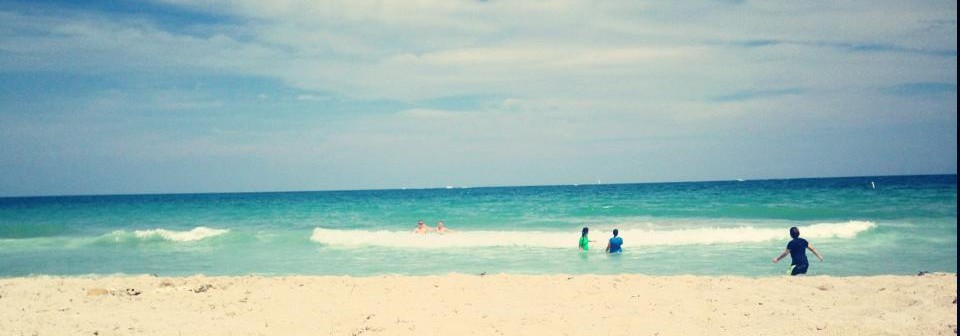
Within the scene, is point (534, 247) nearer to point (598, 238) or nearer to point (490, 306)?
point (598, 238)

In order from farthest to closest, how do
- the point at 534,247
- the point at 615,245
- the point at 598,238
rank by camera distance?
the point at 598,238 → the point at 534,247 → the point at 615,245

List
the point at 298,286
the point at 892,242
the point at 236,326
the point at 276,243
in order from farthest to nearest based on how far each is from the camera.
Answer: the point at 276,243 < the point at 892,242 < the point at 298,286 < the point at 236,326

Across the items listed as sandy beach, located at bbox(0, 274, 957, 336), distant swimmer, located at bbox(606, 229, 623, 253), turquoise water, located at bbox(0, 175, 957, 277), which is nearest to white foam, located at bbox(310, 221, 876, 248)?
turquoise water, located at bbox(0, 175, 957, 277)

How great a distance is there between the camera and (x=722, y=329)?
22.0ft

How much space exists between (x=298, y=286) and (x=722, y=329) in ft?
21.1

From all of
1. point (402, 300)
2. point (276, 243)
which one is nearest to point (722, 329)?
point (402, 300)

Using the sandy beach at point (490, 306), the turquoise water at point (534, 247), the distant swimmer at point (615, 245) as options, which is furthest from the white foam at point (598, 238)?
the sandy beach at point (490, 306)

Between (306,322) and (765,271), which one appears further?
(765,271)

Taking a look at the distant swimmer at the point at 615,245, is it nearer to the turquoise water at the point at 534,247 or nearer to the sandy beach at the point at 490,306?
the turquoise water at the point at 534,247

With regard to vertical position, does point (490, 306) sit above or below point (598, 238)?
above

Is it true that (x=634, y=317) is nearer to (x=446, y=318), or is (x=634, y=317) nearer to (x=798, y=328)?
(x=798, y=328)

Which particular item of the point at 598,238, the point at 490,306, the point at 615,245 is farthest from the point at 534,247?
the point at 490,306

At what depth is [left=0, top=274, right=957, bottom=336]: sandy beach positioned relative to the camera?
6.88 m

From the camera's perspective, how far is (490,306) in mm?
8055
